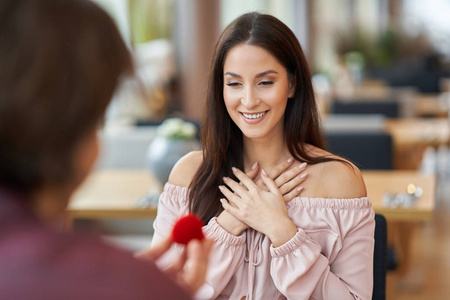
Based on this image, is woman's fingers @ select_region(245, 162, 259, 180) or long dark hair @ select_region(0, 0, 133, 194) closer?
long dark hair @ select_region(0, 0, 133, 194)

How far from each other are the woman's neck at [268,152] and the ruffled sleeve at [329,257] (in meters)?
0.16

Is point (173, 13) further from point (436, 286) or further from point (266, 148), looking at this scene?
point (266, 148)

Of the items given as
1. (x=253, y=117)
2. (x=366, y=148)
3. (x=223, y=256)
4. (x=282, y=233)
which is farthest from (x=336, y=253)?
(x=366, y=148)

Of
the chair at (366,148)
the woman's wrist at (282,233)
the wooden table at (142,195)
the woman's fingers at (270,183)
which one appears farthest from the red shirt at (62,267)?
the chair at (366,148)

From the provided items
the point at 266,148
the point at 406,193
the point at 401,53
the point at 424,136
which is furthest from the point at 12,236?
the point at 401,53

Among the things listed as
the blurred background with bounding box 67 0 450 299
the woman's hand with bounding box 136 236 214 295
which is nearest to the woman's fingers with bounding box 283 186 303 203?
the blurred background with bounding box 67 0 450 299

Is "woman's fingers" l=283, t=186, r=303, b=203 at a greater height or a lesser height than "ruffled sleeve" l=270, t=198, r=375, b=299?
greater

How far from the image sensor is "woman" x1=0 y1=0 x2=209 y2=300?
1.97 feet

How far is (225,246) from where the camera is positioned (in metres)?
1.61

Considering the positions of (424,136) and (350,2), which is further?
(350,2)

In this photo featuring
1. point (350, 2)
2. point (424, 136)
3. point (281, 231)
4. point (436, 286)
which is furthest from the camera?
point (350, 2)

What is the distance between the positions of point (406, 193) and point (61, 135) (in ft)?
7.89

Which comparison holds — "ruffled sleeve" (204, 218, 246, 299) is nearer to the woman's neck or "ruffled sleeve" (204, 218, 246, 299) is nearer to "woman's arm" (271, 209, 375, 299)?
"woman's arm" (271, 209, 375, 299)

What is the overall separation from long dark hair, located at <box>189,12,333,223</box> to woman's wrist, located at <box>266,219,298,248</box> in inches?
8.4
